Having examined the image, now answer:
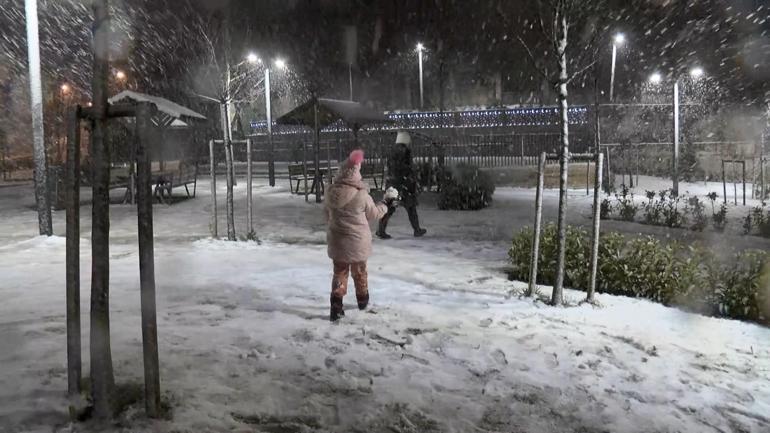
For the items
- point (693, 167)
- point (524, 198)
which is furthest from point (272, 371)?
point (693, 167)

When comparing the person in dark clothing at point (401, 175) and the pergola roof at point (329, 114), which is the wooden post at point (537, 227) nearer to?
the person in dark clothing at point (401, 175)

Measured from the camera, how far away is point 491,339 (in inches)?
200

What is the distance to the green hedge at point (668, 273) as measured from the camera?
6.04m

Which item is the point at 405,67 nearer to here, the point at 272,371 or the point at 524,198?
the point at 524,198

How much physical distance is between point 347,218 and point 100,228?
2.51 metres

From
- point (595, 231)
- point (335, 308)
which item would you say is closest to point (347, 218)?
point (335, 308)

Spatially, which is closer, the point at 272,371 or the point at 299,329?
the point at 272,371

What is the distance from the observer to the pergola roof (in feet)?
→ 53.9

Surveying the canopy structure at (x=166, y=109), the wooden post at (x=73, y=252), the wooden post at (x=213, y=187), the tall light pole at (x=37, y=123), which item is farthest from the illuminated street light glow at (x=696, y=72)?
the wooden post at (x=73, y=252)

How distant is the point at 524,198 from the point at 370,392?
1382 centimetres

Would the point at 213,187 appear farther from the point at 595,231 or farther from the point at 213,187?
the point at 595,231

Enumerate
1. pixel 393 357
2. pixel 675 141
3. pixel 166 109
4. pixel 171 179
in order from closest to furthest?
pixel 393 357
pixel 166 109
pixel 675 141
pixel 171 179

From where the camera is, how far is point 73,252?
326 cm

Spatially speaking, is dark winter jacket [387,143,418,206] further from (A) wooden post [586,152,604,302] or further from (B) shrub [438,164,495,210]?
(A) wooden post [586,152,604,302]
